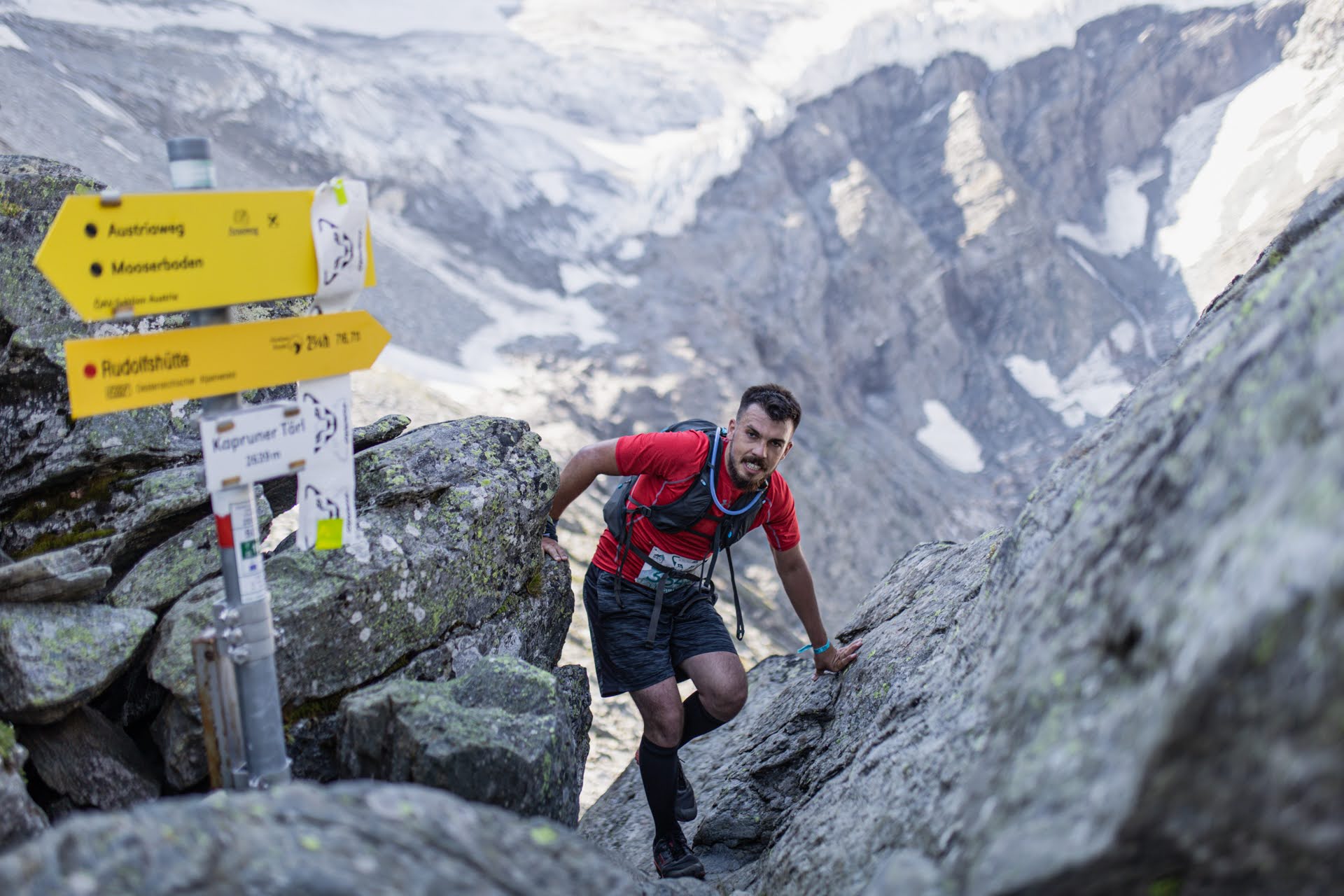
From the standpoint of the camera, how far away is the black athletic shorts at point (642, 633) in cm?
735

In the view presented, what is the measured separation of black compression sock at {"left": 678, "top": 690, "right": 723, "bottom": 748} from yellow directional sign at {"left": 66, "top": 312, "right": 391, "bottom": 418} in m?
3.92

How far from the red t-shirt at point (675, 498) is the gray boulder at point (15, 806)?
13.2ft

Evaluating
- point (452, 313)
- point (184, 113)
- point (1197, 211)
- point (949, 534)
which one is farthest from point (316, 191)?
point (1197, 211)

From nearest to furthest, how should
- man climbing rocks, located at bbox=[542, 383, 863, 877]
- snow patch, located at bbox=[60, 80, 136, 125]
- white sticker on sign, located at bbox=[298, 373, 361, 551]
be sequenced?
white sticker on sign, located at bbox=[298, 373, 361, 551], man climbing rocks, located at bbox=[542, 383, 863, 877], snow patch, located at bbox=[60, 80, 136, 125]

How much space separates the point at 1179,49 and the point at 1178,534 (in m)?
88.4

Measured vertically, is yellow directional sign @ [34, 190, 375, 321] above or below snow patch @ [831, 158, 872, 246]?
below

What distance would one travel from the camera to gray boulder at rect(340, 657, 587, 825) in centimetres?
524

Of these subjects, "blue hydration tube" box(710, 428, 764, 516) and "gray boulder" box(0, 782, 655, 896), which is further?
"blue hydration tube" box(710, 428, 764, 516)

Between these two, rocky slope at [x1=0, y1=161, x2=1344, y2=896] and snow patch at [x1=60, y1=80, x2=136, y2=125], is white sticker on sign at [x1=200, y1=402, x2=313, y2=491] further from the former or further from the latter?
snow patch at [x1=60, y1=80, x2=136, y2=125]

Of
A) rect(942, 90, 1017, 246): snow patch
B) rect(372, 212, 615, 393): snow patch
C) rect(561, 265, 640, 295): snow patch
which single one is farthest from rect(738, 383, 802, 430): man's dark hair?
rect(942, 90, 1017, 246): snow patch

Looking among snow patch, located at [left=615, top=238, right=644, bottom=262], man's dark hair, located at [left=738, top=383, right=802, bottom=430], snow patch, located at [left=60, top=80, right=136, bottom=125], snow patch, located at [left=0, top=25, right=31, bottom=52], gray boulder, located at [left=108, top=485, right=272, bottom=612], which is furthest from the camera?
snow patch, located at [left=615, top=238, right=644, bottom=262]

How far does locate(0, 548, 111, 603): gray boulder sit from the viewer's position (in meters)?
5.46

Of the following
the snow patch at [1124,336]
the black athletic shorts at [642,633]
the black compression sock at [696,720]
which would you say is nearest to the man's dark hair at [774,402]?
the black athletic shorts at [642,633]

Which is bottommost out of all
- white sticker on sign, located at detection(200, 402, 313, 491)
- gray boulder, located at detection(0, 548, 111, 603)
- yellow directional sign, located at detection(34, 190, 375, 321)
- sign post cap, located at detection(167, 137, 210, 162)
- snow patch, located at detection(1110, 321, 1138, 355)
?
gray boulder, located at detection(0, 548, 111, 603)
